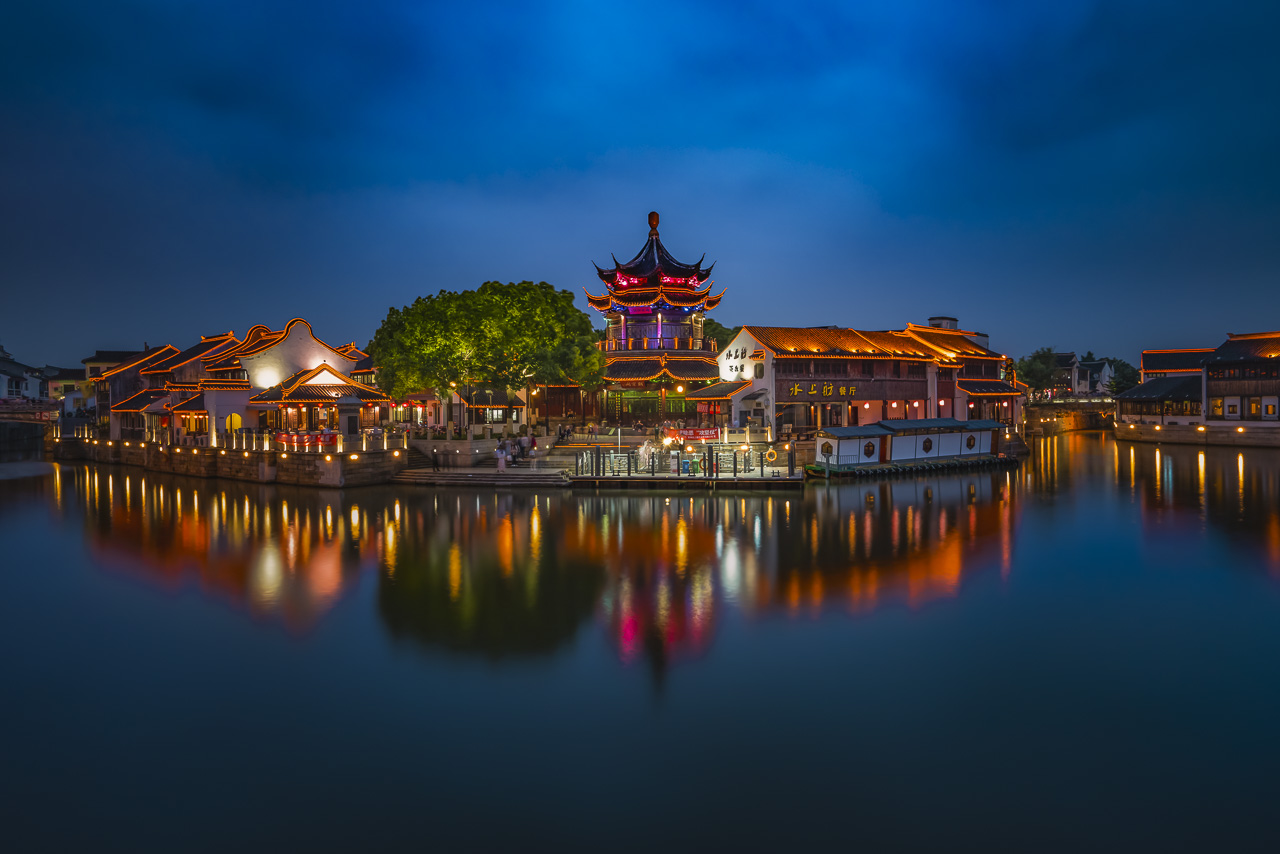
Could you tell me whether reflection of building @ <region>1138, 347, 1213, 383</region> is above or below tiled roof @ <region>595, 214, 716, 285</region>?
below

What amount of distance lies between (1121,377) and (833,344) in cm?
5759

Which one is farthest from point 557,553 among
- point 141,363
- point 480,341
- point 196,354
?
point 141,363

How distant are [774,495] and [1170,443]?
41.2m

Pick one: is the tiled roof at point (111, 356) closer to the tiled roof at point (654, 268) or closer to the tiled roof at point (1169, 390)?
the tiled roof at point (654, 268)

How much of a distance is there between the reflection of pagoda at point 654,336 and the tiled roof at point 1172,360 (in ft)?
132

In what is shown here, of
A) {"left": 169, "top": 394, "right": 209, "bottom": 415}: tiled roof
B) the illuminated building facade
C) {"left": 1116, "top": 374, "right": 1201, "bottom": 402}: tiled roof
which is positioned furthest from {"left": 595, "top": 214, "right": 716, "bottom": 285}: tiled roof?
{"left": 1116, "top": 374, "right": 1201, "bottom": 402}: tiled roof

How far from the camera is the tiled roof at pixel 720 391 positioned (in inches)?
1681

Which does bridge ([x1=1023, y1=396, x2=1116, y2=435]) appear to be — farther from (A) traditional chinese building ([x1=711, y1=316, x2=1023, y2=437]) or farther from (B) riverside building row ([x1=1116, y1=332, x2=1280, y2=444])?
(A) traditional chinese building ([x1=711, y1=316, x2=1023, y2=437])

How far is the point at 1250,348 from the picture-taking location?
170ft

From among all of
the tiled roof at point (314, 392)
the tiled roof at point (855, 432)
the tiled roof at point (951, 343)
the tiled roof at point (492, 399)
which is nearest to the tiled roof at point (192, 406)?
the tiled roof at point (314, 392)

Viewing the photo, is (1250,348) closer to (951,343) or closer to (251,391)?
(951,343)

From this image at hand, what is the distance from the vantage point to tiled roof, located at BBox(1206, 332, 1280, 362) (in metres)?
50.6

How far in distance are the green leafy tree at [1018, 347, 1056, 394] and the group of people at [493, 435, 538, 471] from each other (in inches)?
2464

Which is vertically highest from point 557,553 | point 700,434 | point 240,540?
point 700,434
